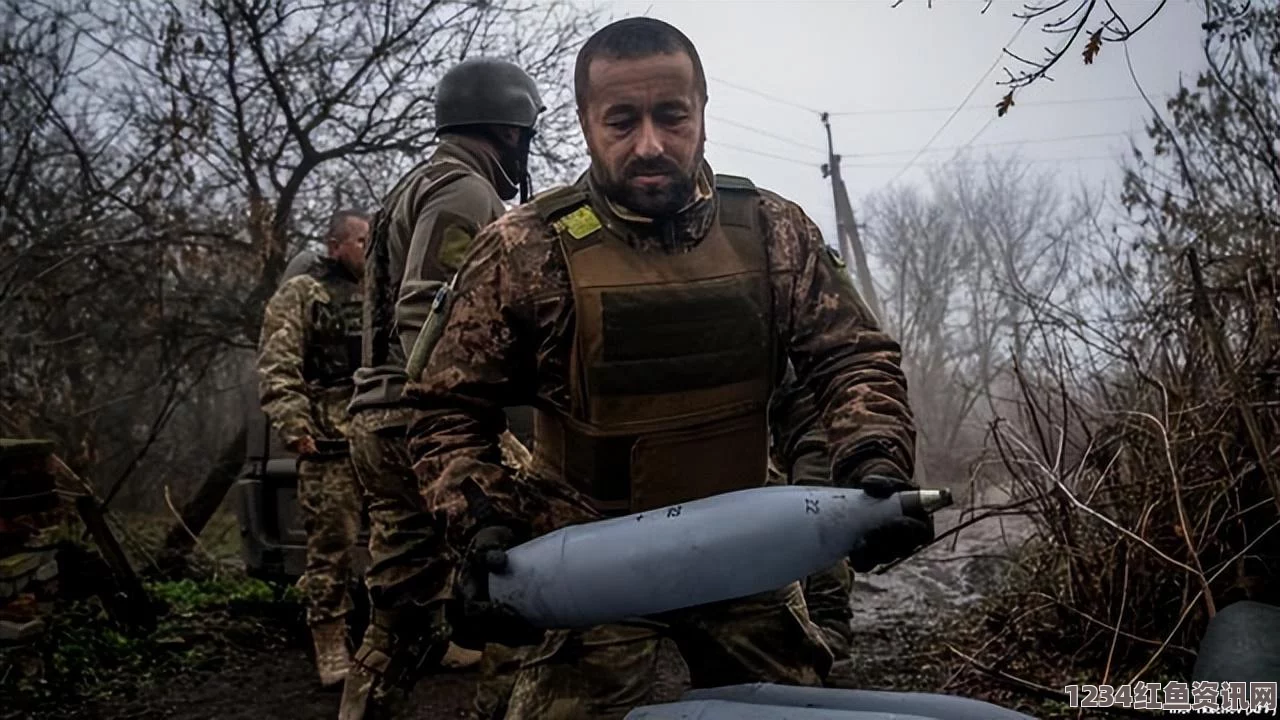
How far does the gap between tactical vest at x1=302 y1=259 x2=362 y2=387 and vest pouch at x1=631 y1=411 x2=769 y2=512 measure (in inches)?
125

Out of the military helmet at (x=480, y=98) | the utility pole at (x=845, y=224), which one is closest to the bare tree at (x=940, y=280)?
the utility pole at (x=845, y=224)

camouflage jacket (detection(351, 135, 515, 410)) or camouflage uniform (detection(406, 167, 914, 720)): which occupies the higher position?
camouflage jacket (detection(351, 135, 515, 410))

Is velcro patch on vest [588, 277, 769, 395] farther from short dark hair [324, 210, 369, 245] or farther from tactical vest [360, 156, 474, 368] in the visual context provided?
short dark hair [324, 210, 369, 245]

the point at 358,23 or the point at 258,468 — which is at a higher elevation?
the point at 358,23

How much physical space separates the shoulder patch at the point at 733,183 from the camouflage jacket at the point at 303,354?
9.57ft

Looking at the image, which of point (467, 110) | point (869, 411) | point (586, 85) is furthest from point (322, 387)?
point (869, 411)

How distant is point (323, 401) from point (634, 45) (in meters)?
3.20

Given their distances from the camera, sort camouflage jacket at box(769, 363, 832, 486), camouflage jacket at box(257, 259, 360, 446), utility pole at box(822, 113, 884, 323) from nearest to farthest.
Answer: camouflage jacket at box(769, 363, 832, 486)
camouflage jacket at box(257, 259, 360, 446)
utility pole at box(822, 113, 884, 323)

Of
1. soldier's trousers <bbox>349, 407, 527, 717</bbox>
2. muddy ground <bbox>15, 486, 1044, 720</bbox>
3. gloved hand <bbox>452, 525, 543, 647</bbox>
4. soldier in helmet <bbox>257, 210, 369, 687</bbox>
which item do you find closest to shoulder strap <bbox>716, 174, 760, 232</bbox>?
gloved hand <bbox>452, 525, 543, 647</bbox>

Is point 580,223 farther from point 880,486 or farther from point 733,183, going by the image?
point 880,486

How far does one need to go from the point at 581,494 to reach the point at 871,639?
3538mm

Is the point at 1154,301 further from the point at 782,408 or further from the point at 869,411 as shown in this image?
the point at 869,411

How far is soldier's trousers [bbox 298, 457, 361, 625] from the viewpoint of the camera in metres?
4.78

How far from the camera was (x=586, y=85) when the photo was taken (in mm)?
2342
